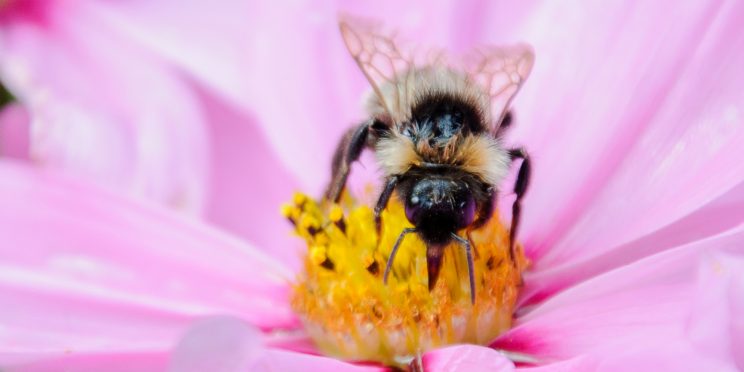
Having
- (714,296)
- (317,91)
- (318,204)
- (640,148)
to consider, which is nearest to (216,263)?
(318,204)

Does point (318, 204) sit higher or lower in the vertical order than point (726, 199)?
higher

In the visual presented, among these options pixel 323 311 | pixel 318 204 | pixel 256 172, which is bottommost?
pixel 323 311

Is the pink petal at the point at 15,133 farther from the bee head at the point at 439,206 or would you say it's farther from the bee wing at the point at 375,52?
the bee head at the point at 439,206

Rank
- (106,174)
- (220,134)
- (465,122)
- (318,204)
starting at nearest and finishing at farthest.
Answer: (465,122) < (318,204) < (106,174) < (220,134)

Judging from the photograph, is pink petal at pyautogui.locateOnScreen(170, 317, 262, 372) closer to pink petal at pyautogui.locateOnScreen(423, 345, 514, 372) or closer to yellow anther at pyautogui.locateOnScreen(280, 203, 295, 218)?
pink petal at pyautogui.locateOnScreen(423, 345, 514, 372)

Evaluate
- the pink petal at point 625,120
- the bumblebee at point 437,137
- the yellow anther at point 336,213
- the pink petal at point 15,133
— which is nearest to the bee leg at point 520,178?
the bumblebee at point 437,137

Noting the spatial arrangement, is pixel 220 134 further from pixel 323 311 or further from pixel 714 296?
pixel 714 296

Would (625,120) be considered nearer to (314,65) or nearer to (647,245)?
(647,245)
